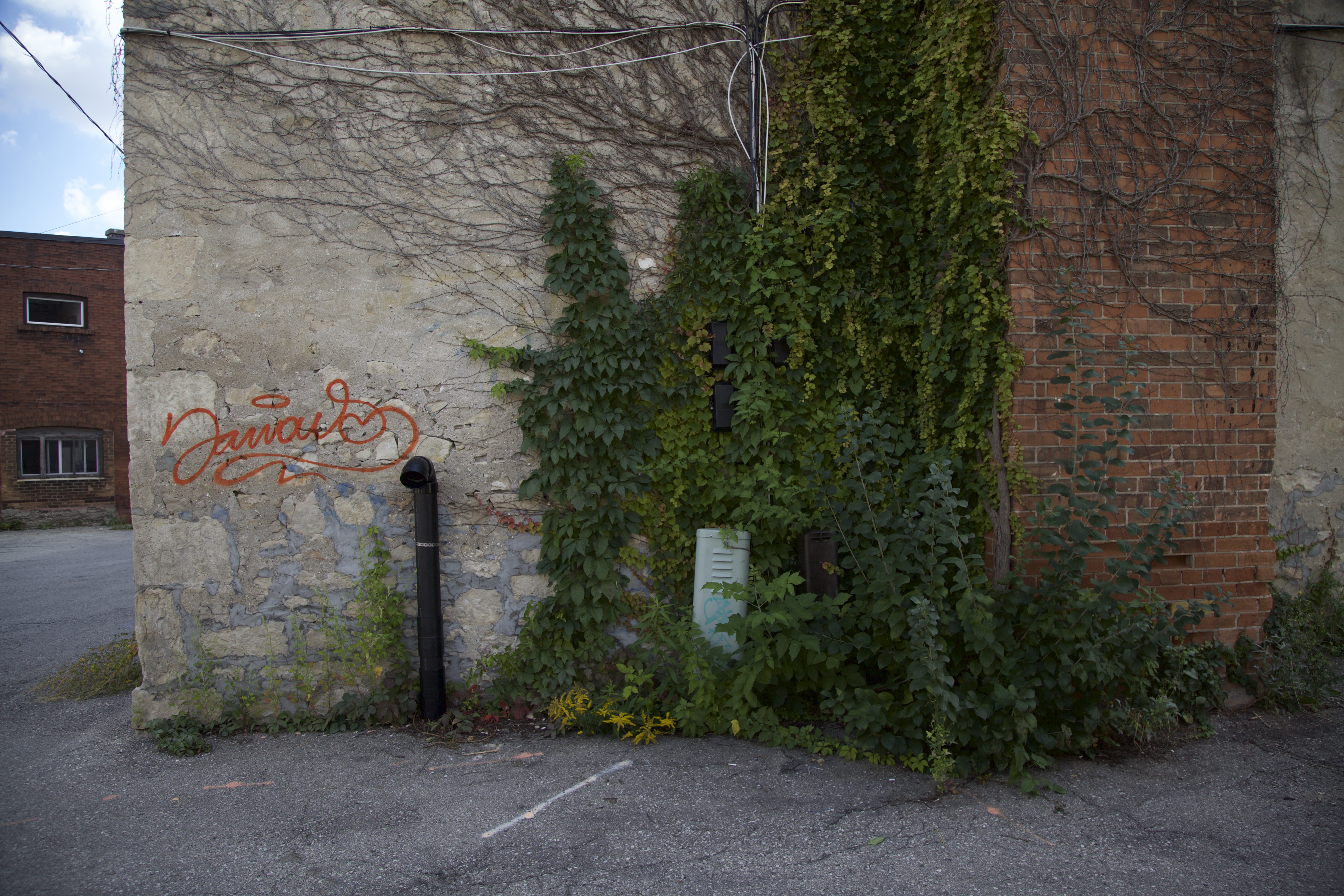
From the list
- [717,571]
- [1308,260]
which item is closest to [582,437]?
[717,571]

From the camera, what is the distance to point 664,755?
11.4 feet

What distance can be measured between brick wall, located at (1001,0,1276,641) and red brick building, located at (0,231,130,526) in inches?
692

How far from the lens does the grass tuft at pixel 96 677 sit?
14.7ft

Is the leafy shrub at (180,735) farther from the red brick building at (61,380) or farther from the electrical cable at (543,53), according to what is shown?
the red brick building at (61,380)

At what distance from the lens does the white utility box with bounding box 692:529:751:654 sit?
155 inches

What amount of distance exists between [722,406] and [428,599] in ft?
6.51

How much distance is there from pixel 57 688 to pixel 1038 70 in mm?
6799

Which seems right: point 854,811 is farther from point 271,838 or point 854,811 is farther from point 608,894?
point 271,838


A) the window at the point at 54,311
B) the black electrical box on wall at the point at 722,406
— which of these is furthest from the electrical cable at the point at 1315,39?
the window at the point at 54,311

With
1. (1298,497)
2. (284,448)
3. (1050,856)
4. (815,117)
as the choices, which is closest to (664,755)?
(1050,856)

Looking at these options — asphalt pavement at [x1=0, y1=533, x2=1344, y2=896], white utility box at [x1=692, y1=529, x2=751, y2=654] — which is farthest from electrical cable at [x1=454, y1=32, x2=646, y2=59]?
asphalt pavement at [x1=0, y1=533, x2=1344, y2=896]

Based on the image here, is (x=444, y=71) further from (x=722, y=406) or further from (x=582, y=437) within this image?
(x=722, y=406)

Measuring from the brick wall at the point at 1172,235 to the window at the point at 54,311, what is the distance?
19227 mm

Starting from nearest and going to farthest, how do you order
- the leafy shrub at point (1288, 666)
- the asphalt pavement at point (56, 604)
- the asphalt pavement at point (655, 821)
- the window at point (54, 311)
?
1. the asphalt pavement at point (655, 821)
2. the leafy shrub at point (1288, 666)
3. the asphalt pavement at point (56, 604)
4. the window at point (54, 311)
